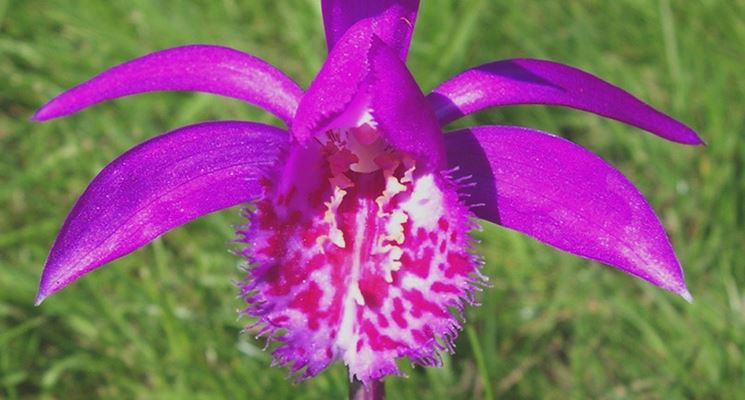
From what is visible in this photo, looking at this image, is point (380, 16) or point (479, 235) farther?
point (479, 235)

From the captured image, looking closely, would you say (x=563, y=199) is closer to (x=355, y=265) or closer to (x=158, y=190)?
(x=355, y=265)

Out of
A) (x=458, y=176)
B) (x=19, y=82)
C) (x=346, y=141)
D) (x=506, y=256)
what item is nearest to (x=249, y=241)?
(x=346, y=141)

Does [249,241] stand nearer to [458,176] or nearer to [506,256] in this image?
[458,176]

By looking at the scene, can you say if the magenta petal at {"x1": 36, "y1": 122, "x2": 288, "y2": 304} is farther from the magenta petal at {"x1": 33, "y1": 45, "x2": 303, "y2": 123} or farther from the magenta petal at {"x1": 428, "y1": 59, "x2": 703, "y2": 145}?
the magenta petal at {"x1": 428, "y1": 59, "x2": 703, "y2": 145}

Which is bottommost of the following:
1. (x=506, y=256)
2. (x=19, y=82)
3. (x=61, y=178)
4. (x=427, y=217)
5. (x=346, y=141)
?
(x=427, y=217)

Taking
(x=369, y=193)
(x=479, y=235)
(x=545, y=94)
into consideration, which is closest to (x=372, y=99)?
(x=369, y=193)
